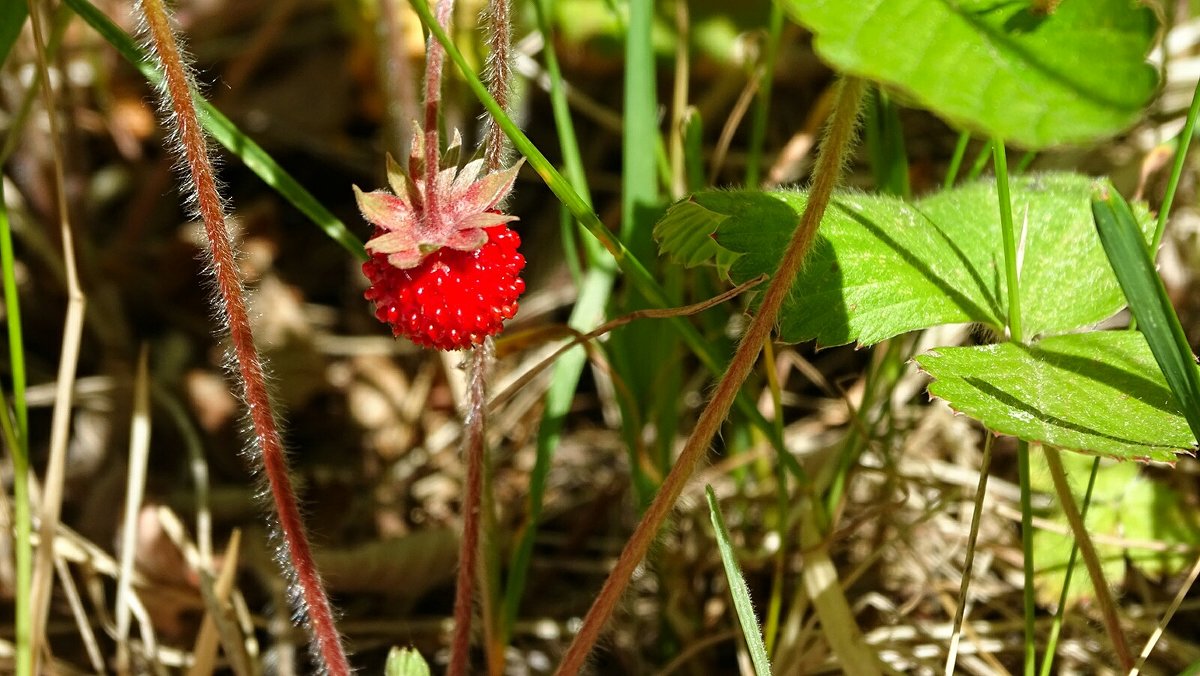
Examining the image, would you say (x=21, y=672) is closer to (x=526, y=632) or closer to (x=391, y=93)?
(x=526, y=632)

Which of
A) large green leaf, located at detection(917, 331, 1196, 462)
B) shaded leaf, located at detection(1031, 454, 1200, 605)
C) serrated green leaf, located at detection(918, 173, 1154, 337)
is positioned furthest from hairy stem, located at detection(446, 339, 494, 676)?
shaded leaf, located at detection(1031, 454, 1200, 605)

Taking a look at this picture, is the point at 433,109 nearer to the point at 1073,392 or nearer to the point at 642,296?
the point at 642,296

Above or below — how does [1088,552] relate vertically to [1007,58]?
below

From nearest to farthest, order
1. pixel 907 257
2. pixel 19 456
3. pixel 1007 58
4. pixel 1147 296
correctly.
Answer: pixel 1007 58
pixel 1147 296
pixel 907 257
pixel 19 456

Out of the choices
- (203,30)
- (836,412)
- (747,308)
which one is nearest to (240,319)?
(747,308)

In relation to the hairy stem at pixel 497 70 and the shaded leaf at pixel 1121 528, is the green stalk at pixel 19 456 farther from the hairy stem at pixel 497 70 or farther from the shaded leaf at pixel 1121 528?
the shaded leaf at pixel 1121 528

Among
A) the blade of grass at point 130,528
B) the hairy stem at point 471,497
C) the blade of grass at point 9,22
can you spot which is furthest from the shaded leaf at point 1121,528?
the blade of grass at point 9,22

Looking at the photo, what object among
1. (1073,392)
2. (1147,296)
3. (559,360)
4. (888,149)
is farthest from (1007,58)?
(559,360)
